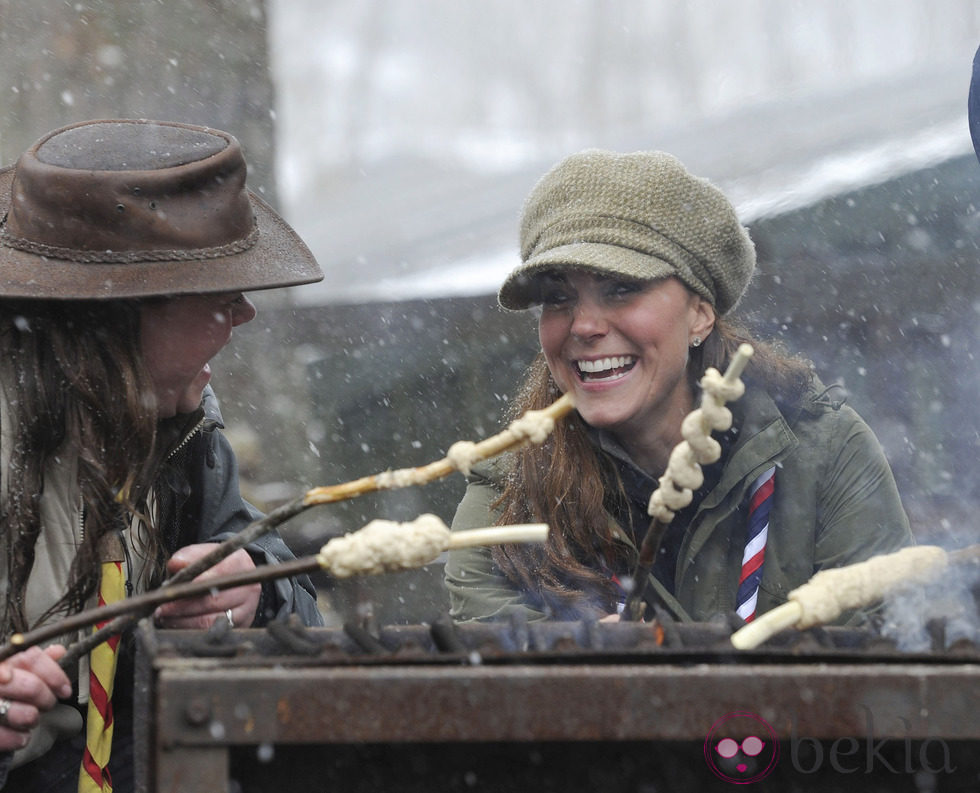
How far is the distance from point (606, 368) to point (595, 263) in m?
0.28

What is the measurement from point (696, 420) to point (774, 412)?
1101 mm

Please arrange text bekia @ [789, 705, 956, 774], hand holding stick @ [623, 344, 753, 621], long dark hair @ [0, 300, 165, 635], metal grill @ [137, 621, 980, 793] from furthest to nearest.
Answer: long dark hair @ [0, 300, 165, 635] → hand holding stick @ [623, 344, 753, 621] → text bekia @ [789, 705, 956, 774] → metal grill @ [137, 621, 980, 793]

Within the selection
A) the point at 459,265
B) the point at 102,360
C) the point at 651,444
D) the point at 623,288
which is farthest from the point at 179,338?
the point at 459,265

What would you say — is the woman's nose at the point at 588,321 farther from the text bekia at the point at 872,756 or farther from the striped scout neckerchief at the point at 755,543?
the text bekia at the point at 872,756

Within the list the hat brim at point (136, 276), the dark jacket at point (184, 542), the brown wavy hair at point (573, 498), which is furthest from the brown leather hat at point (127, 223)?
the brown wavy hair at point (573, 498)

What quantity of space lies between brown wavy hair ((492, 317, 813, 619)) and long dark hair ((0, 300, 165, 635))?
94cm

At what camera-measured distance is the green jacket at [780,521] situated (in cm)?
260

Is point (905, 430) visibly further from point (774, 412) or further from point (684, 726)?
point (684, 726)

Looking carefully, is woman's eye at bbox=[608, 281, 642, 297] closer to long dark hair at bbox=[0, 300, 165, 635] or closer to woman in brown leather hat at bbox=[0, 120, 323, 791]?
woman in brown leather hat at bbox=[0, 120, 323, 791]

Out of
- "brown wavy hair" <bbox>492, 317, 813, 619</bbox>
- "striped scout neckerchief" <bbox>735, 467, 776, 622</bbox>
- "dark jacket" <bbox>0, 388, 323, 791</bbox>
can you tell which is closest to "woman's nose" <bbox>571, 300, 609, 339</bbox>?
"brown wavy hair" <bbox>492, 317, 813, 619</bbox>

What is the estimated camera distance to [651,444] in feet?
8.91

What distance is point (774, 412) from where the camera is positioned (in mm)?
2674

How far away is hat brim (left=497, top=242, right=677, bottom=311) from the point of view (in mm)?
2471

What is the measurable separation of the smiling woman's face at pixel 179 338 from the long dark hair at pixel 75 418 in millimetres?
38
